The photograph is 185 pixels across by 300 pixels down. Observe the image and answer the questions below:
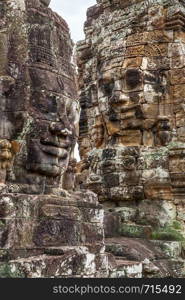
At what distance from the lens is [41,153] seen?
600cm

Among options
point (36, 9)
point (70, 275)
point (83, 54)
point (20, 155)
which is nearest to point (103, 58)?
point (83, 54)

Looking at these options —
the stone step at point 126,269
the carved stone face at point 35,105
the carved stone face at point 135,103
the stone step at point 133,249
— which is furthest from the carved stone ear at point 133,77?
the stone step at point 126,269

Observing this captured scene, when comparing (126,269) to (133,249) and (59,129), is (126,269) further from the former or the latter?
(59,129)

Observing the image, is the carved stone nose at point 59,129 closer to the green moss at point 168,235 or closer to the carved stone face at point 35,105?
the carved stone face at point 35,105

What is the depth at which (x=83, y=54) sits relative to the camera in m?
12.4

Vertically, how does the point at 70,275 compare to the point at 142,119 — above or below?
below

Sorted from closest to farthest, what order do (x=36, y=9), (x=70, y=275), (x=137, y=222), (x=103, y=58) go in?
(x=70, y=275) → (x=36, y=9) → (x=137, y=222) → (x=103, y=58)

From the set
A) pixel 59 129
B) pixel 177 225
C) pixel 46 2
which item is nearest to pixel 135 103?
pixel 177 225

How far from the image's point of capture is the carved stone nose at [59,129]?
20.1 ft

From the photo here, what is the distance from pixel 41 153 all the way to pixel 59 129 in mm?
400

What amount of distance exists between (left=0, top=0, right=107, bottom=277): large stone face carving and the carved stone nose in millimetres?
13

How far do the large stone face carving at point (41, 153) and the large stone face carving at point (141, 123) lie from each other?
3.02 metres

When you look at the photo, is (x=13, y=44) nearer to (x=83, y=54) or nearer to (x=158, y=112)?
(x=158, y=112)

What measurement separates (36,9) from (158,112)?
4.51 m
